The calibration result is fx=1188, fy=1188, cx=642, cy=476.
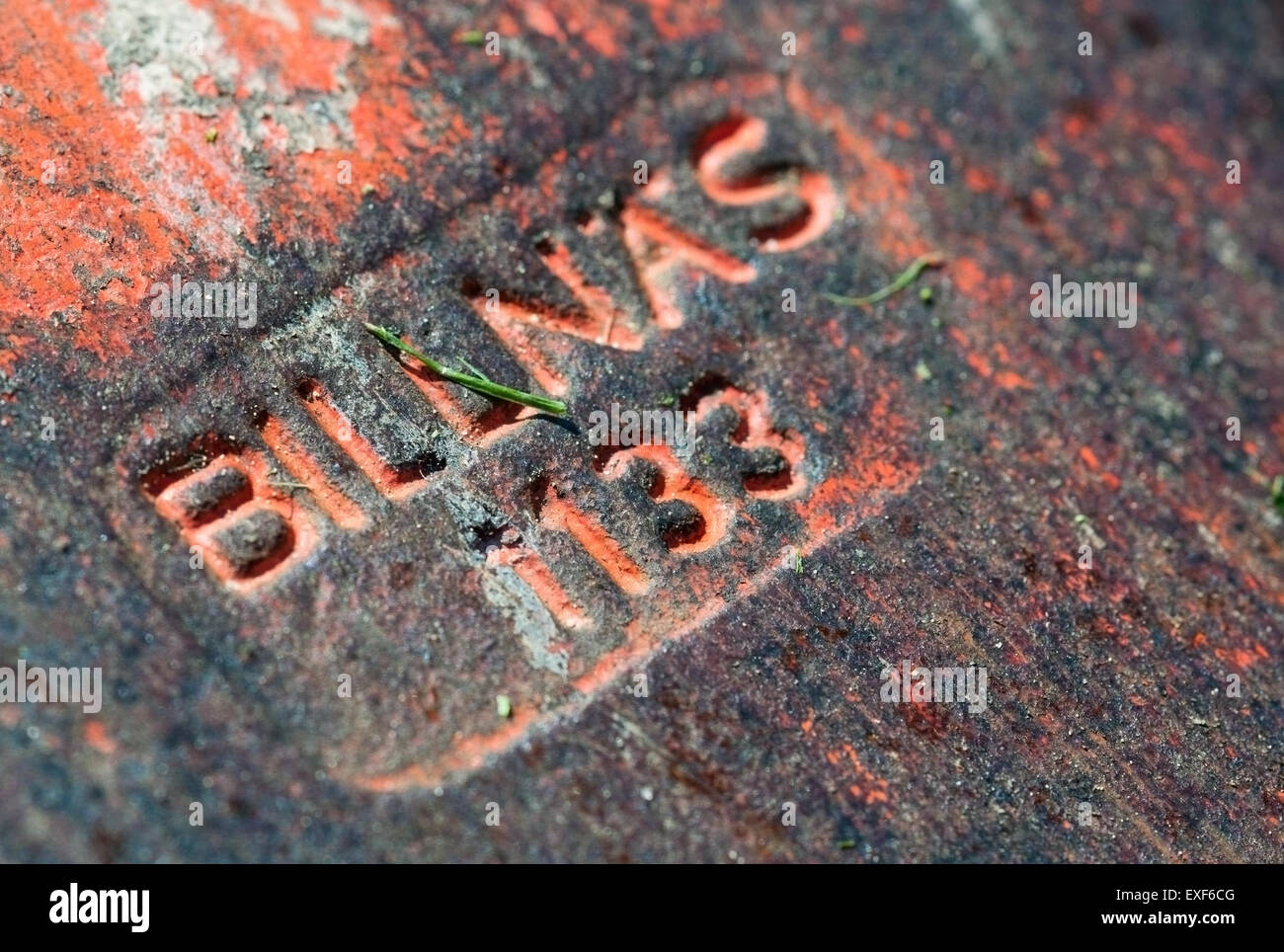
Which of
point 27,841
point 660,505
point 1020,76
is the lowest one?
point 27,841

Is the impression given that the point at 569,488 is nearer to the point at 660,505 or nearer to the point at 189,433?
the point at 660,505

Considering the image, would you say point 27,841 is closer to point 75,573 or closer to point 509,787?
point 75,573

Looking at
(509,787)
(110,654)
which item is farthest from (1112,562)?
(110,654)

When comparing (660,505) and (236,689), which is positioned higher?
(660,505)

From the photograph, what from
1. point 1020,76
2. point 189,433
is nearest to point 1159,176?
point 1020,76
